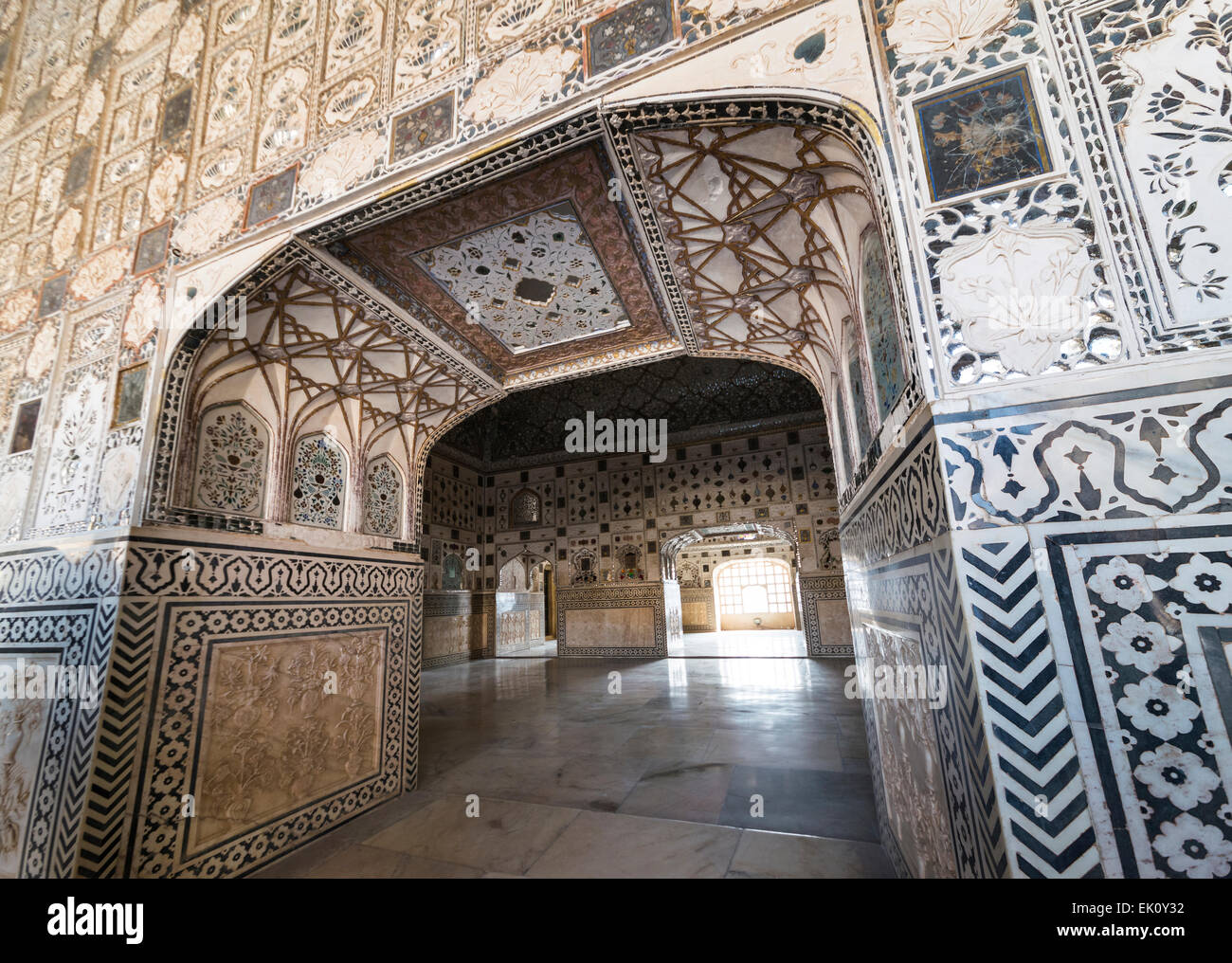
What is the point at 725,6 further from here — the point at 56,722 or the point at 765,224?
the point at 56,722

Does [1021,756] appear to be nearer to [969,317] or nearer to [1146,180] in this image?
[969,317]

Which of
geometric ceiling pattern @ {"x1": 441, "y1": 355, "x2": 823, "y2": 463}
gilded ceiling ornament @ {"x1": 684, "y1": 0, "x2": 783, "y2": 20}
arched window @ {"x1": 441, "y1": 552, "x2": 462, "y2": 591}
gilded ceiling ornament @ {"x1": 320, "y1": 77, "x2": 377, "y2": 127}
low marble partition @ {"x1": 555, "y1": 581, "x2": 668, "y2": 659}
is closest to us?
gilded ceiling ornament @ {"x1": 684, "y1": 0, "x2": 783, "y2": 20}

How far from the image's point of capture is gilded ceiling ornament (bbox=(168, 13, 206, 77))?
9.80ft

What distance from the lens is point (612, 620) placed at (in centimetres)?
961

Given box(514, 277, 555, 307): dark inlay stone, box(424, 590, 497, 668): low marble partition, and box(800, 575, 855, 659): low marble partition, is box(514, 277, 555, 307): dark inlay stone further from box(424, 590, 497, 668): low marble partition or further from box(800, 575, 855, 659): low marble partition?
box(424, 590, 497, 668): low marble partition

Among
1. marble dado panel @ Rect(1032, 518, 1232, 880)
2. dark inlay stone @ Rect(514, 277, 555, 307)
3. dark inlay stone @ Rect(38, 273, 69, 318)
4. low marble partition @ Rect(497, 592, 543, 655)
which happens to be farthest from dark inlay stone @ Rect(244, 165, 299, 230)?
low marble partition @ Rect(497, 592, 543, 655)

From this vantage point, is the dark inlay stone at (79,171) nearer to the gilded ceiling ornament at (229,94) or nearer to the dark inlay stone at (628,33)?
the gilded ceiling ornament at (229,94)

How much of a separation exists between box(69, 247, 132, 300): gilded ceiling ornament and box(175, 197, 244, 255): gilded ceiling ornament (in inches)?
17.0

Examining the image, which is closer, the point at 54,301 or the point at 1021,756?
the point at 1021,756

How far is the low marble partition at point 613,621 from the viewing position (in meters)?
9.39
